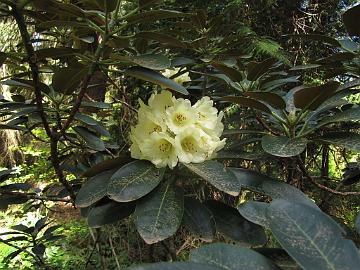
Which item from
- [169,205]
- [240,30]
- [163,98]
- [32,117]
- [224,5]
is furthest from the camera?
[224,5]

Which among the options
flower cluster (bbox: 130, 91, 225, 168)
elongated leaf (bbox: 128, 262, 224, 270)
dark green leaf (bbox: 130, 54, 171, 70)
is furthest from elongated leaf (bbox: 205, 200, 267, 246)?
elongated leaf (bbox: 128, 262, 224, 270)

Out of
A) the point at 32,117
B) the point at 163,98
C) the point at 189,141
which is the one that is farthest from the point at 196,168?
the point at 32,117

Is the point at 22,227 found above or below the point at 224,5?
below

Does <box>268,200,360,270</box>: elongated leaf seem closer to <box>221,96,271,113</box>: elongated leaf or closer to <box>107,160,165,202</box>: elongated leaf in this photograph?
<box>107,160,165,202</box>: elongated leaf

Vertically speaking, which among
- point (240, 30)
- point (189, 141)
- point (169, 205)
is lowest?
point (169, 205)

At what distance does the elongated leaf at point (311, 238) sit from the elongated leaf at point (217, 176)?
0.30m

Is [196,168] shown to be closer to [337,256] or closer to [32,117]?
[337,256]

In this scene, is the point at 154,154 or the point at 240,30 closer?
the point at 154,154

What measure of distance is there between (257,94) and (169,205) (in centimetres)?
36

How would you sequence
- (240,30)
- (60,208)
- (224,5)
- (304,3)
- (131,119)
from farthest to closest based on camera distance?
(60,208) → (304,3) → (131,119) → (224,5) → (240,30)

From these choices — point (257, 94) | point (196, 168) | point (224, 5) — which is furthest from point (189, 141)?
point (224, 5)

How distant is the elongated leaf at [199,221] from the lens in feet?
2.98

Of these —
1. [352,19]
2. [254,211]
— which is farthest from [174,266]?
[352,19]

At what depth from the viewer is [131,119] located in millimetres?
2684
